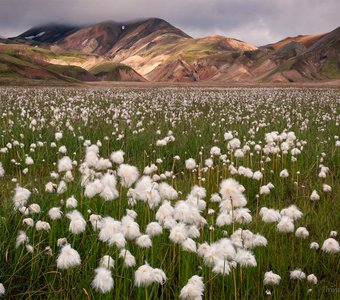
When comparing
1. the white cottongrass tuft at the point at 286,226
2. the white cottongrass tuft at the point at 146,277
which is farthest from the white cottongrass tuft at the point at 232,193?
the white cottongrass tuft at the point at 146,277

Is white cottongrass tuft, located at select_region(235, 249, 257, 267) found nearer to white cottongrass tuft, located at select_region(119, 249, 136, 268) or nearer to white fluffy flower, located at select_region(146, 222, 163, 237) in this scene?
white fluffy flower, located at select_region(146, 222, 163, 237)

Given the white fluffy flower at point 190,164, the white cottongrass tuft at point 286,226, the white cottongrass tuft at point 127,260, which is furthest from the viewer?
the white fluffy flower at point 190,164

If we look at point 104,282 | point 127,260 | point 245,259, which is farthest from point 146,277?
point 245,259

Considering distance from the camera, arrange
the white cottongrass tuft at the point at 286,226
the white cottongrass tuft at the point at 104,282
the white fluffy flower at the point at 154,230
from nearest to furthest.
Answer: the white cottongrass tuft at the point at 104,282 < the white fluffy flower at the point at 154,230 < the white cottongrass tuft at the point at 286,226

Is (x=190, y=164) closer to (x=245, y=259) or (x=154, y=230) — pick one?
(x=154, y=230)

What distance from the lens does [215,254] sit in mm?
3262

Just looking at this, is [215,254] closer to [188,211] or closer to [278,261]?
[188,211]

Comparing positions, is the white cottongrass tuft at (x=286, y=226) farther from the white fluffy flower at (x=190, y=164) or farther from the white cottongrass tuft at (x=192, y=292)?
the white fluffy flower at (x=190, y=164)

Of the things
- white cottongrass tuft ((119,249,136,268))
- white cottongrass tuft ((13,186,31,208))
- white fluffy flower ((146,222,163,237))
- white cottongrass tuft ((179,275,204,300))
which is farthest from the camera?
white cottongrass tuft ((13,186,31,208))

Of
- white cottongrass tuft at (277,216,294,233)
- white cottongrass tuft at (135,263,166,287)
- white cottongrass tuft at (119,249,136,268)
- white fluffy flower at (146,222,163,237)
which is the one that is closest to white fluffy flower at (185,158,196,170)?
white cottongrass tuft at (277,216,294,233)

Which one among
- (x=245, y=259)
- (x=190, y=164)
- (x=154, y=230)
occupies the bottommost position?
(x=245, y=259)

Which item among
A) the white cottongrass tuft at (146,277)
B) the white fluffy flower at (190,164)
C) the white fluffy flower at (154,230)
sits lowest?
the white cottongrass tuft at (146,277)

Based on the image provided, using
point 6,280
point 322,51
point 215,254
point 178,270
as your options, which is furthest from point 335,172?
point 322,51

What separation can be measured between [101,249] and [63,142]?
6211 mm
